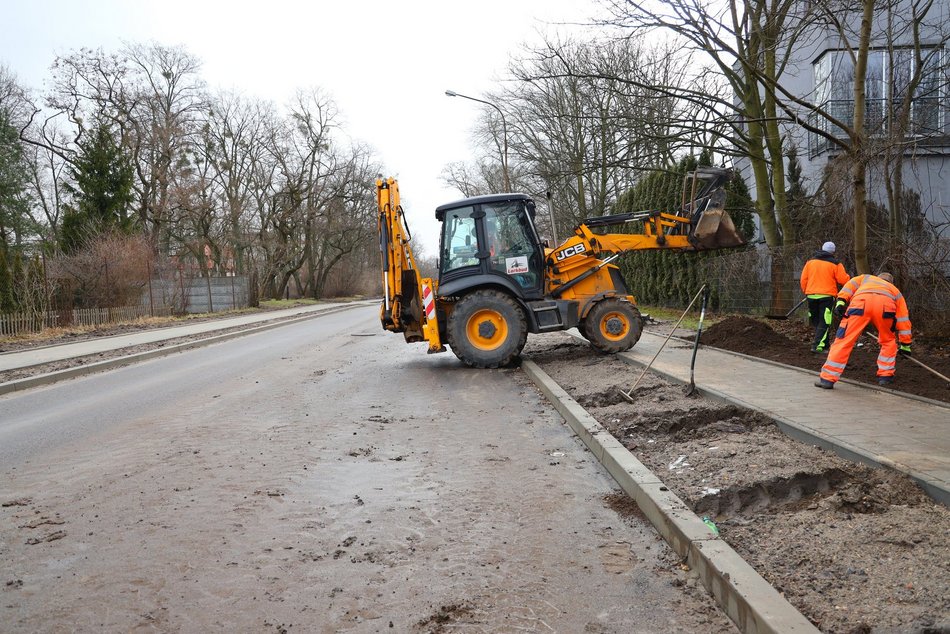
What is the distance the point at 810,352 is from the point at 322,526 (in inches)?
367

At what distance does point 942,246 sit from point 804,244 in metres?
3.92

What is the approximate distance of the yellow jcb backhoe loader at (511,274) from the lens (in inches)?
474

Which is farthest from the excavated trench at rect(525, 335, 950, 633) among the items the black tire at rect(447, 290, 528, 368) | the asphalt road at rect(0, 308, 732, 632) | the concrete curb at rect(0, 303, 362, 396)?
the concrete curb at rect(0, 303, 362, 396)

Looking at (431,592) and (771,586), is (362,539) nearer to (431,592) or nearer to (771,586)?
(431,592)

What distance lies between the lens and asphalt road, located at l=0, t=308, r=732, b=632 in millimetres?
3443

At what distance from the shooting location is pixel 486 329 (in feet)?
39.6

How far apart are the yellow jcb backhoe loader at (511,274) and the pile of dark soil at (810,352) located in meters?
1.83

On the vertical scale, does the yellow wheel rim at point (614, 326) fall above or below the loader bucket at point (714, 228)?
below

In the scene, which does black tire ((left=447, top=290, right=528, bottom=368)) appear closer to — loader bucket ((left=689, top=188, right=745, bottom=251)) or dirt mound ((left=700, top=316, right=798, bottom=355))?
loader bucket ((left=689, top=188, right=745, bottom=251))

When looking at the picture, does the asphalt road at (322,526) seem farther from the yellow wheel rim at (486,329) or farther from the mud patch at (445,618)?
the yellow wheel rim at (486,329)

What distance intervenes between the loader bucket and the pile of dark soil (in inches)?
70.0

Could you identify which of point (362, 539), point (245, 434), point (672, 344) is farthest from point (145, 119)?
point (362, 539)

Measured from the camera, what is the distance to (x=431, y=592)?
11.9 ft

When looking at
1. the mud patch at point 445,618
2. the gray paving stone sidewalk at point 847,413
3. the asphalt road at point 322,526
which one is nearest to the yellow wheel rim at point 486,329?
the gray paving stone sidewalk at point 847,413
